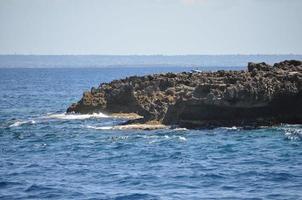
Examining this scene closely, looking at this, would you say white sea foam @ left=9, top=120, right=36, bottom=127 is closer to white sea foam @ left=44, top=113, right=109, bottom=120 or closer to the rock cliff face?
white sea foam @ left=44, top=113, right=109, bottom=120

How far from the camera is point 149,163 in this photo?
37.8m

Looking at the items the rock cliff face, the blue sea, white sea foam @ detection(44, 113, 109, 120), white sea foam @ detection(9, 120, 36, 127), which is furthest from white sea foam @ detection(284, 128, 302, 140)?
white sea foam @ detection(9, 120, 36, 127)

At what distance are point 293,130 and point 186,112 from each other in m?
9.38

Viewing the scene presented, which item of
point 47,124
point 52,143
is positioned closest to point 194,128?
point 52,143

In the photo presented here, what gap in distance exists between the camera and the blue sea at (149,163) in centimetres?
2986

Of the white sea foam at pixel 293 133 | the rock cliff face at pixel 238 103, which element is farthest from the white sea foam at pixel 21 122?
the white sea foam at pixel 293 133

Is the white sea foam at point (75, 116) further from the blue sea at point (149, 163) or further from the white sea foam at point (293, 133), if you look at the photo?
the white sea foam at point (293, 133)

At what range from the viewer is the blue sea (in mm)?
29859

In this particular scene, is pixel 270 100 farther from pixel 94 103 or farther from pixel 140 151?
pixel 94 103

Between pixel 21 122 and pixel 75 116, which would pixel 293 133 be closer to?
pixel 75 116

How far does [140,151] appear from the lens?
139 ft

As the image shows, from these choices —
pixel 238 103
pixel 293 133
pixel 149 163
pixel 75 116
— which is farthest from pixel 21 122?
pixel 293 133

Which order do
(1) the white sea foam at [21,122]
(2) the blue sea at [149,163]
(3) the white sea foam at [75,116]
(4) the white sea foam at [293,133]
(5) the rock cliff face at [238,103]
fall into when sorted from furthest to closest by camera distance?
(3) the white sea foam at [75,116]
(1) the white sea foam at [21,122]
(5) the rock cliff face at [238,103]
(4) the white sea foam at [293,133]
(2) the blue sea at [149,163]

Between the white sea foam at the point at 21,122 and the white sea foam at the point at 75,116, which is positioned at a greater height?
the white sea foam at the point at 75,116
